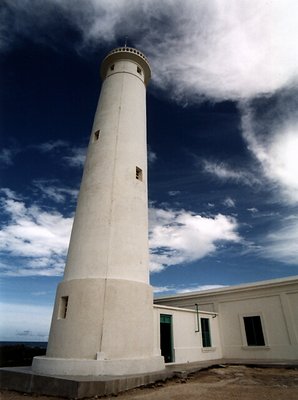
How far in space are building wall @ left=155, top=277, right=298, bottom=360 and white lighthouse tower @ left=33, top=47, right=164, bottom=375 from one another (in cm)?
585

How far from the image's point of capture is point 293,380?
927 centimetres

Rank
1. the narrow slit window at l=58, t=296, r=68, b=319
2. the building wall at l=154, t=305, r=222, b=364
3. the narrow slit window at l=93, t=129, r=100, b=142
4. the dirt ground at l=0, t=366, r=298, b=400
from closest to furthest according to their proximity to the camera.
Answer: the dirt ground at l=0, t=366, r=298, b=400 < the narrow slit window at l=58, t=296, r=68, b=319 < the narrow slit window at l=93, t=129, r=100, b=142 < the building wall at l=154, t=305, r=222, b=364

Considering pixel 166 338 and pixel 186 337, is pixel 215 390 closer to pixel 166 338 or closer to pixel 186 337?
pixel 166 338

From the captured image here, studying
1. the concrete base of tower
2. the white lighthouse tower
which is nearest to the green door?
the white lighthouse tower

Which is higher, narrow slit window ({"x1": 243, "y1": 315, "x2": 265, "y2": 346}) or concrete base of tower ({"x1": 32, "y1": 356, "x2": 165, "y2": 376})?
narrow slit window ({"x1": 243, "y1": 315, "x2": 265, "y2": 346})

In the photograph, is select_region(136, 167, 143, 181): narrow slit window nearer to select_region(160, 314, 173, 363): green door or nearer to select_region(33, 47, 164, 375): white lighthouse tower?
select_region(33, 47, 164, 375): white lighthouse tower

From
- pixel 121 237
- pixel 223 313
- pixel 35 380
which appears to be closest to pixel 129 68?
pixel 121 237

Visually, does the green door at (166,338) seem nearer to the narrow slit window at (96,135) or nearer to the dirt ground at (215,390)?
the dirt ground at (215,390)

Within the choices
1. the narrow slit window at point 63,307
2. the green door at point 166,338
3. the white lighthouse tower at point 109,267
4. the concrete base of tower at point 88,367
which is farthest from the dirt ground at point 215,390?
the green door at point 166,338

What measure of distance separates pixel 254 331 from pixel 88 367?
36.0ft

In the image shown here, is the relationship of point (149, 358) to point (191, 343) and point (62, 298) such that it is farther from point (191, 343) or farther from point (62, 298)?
point (191, 343)

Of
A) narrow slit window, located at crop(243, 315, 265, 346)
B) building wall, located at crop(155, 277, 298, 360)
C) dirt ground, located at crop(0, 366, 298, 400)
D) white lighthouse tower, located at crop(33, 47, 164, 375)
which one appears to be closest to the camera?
dirt ground, located at crop(0, 366, 298, 400)

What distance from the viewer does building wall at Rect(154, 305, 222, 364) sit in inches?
505

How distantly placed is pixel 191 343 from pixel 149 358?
5965 millimetres
